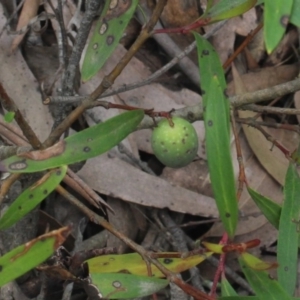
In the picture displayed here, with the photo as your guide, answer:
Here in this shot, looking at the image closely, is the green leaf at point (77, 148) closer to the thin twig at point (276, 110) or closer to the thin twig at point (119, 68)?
the thin twig at point (119, 68)

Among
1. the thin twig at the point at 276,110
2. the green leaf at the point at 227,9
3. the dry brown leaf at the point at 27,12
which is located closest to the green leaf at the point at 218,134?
the green leaf at the point at 227,9

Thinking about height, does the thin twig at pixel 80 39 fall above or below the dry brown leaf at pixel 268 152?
above

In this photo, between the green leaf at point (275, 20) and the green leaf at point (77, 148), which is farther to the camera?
the green leaf at point (77, 148)

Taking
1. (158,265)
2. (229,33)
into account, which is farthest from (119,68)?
(229,33)

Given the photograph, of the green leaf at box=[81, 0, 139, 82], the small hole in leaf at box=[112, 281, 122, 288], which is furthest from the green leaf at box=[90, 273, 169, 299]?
the green leaf at box=[81, 0, 139, 82]

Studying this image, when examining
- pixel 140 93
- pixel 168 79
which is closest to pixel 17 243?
pixel 140 93

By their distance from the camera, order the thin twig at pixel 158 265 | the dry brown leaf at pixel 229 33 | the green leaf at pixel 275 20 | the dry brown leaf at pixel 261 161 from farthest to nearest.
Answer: the dry brown leaf at pixel 229 33 → the dry brown leaf at pixel 261 161 → the thin twig at pixel 158 265 → the green leaf at pixel 275 20
